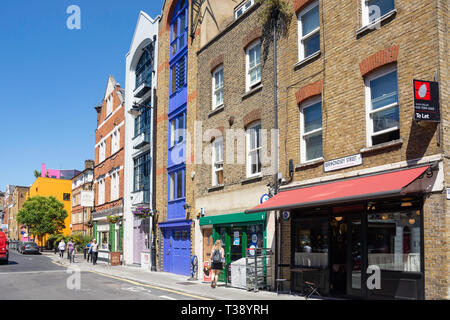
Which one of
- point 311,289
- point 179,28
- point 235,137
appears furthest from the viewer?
point 179,28

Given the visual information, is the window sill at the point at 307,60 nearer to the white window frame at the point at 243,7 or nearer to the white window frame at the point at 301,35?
the white window frame at the point at 301,35

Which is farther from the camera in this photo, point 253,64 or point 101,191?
point 101,191

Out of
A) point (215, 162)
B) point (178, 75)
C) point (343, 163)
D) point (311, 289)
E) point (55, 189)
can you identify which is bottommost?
point (311, 289)

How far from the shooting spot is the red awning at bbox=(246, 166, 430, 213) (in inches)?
402

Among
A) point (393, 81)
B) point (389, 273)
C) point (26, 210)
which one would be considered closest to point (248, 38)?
point (393, 81)

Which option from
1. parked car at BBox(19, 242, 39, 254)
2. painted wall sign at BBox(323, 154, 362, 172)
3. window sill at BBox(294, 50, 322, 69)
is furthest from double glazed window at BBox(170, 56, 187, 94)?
parked car at BBox(19, 242, 39, 254)

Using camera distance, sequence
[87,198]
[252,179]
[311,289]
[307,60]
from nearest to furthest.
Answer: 1. [311,289]
2. [307,60]
3. [252,179]
4. [87,198]

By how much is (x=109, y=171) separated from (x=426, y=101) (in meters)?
30.9

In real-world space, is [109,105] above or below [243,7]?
below

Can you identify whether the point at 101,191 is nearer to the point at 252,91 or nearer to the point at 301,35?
the point at 252,91

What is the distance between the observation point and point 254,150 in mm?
17484

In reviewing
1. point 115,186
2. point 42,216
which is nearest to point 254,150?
point 115,186
